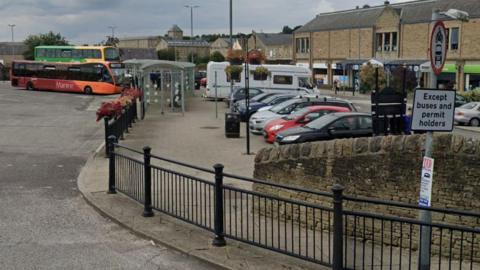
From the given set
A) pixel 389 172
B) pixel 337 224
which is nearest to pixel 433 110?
pixel 337 224

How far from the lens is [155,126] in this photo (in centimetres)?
2667

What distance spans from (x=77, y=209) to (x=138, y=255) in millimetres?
3202

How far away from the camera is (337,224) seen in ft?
21.1

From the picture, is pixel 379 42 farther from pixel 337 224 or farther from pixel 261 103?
pixel 337 224

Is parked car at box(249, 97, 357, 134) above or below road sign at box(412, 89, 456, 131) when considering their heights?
below

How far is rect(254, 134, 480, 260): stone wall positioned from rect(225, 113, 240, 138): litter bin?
11778 millimetres

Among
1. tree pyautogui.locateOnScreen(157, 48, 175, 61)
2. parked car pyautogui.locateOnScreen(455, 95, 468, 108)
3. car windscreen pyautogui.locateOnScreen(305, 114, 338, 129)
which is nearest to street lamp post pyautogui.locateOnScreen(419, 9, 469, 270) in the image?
car windscreen pyautogui.locateOnScreen(305, 114, 338, 129)

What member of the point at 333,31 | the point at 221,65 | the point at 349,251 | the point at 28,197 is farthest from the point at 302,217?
the point at 333,31

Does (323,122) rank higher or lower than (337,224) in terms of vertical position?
higher

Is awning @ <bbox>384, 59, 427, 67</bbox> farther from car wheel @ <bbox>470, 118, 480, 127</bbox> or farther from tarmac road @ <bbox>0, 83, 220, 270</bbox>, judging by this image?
tarmac road @ <bbox>0, 83, 220, 270</bbox>

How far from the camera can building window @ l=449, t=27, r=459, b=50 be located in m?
53.7

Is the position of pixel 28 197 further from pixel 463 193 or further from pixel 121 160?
pixel 463 193

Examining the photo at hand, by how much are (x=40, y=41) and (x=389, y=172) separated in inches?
4684

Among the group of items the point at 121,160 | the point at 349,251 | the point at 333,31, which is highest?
the point at 333,31
